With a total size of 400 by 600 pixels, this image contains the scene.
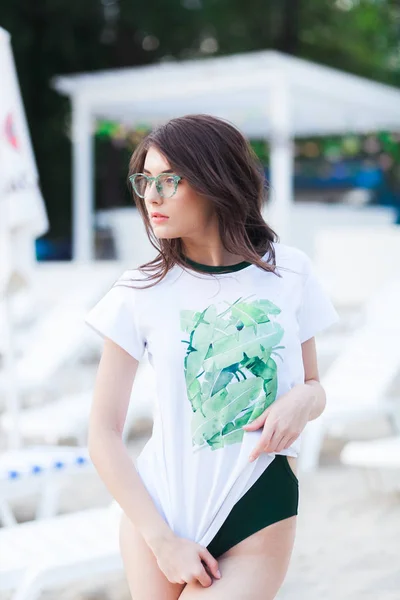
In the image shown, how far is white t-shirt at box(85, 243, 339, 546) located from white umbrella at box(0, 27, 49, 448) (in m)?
2.36

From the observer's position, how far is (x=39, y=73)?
1800 centimetres

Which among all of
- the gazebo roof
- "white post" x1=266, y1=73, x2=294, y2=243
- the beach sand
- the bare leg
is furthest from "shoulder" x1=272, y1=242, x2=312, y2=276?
"white post" x1=266, y1=73, x2=294, y2=243

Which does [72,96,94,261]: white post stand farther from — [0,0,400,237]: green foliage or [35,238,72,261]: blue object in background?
[35,238,72,261]: blue object in background

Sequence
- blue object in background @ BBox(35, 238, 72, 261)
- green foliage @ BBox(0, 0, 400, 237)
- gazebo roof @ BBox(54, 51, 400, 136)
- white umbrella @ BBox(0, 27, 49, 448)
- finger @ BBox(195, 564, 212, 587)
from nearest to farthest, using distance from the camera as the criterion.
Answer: finger @ BBox(195, 564, 212, 587) < white umbrella @ BBox(0, 27, 49, 448) < gazebo roof @ BBox(54, 51, 400, 136) < green foliage @ BBox(0, 0, 400, 237) < blue object in background @ BBox(35, 238, 72, 261)

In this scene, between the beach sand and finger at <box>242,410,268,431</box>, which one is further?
the beach sand

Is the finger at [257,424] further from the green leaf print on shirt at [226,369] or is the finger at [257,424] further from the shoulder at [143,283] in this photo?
the shoulder at [143,283]

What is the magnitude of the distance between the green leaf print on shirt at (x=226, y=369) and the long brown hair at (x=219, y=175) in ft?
0.36

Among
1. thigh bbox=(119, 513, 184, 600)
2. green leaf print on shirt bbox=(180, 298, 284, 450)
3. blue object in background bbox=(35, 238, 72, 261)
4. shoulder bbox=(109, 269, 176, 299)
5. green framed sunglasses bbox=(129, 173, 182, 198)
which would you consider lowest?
blue object in background bbox=(35, 238, 72, 261)

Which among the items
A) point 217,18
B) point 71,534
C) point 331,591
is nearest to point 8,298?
point 71,534

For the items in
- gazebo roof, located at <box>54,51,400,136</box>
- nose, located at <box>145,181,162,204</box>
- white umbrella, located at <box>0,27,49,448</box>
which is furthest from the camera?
gazebo roof, located at <box>54,51,400,136</box>

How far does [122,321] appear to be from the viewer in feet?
4.97

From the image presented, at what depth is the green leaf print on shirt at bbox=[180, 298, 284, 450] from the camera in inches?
58.2

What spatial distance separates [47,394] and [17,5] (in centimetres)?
1222

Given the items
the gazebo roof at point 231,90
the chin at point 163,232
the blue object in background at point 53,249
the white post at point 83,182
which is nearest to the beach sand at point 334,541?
the chin at point 163,232
